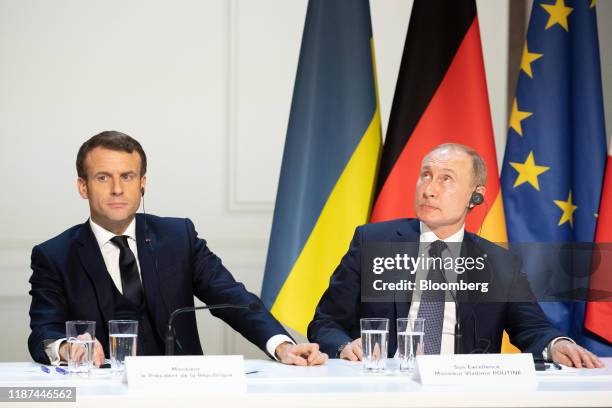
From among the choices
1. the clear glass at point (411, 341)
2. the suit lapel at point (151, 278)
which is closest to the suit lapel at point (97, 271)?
the suit lapel at point (151, 278)

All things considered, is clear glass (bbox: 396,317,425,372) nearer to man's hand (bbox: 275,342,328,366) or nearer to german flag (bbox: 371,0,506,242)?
man's hand (bbox: 275,342,328,366)

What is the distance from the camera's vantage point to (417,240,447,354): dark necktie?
Result: 9.54ft

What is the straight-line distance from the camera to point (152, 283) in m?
3.04

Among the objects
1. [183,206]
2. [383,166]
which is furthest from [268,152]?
[383,166]

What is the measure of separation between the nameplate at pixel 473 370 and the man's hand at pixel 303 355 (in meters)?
0.39

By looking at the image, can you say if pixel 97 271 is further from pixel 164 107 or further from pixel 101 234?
pixel 164 107

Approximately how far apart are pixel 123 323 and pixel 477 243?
4.58 feet

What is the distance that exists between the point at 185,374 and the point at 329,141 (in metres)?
1.97

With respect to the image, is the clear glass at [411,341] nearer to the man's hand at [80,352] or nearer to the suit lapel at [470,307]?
the suit lapel at [470,307]

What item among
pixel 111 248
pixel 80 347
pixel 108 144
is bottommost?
pixel 80 347

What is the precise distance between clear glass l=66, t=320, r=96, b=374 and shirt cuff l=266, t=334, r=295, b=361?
62 centimetres

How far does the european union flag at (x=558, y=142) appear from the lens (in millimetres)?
3881

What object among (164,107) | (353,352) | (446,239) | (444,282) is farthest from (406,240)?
(164,107)

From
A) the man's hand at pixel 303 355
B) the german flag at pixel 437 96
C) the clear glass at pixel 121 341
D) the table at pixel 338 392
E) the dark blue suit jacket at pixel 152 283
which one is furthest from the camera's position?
the german flag at pixel 437 96
